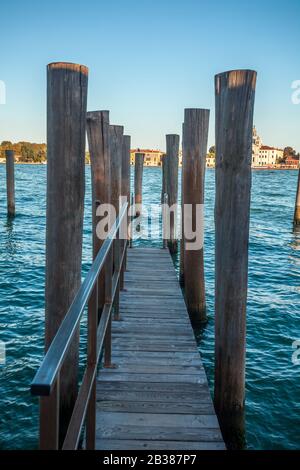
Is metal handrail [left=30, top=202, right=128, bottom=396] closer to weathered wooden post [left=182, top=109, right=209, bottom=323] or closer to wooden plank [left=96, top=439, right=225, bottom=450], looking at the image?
wooden plank [left=96, top=439, right=225, bottom=450]

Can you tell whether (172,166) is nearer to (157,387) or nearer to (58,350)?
(157,387)

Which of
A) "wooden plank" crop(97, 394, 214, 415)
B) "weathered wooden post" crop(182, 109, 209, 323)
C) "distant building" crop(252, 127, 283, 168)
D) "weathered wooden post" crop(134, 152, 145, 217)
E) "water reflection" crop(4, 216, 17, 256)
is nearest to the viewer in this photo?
"wooden plank" crop(97, 394, 214, 415)

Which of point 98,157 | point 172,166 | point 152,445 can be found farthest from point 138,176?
point 152,445

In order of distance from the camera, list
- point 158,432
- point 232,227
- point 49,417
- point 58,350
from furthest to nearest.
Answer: point 232,227, point 158,432, point 58,350, point 49,417

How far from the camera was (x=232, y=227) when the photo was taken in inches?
127

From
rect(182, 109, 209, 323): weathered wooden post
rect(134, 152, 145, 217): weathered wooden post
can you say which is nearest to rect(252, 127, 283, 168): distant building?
rect(134, 152, 145, 217): weathered wooden post

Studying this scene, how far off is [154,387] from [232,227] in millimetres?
1564

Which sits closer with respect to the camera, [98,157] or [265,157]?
[98,157]

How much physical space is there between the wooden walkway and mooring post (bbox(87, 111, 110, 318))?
3.92 ft

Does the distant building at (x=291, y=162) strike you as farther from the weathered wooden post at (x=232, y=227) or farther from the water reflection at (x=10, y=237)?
the weathered wooden post at (x=232, y=227)

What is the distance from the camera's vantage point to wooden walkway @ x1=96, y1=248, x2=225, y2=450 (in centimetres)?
300

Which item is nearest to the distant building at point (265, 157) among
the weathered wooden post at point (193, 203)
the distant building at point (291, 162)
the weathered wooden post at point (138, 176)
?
the distant building at point (291, 162)

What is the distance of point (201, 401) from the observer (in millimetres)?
3496

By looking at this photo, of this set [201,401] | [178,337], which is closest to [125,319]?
[178,337]
